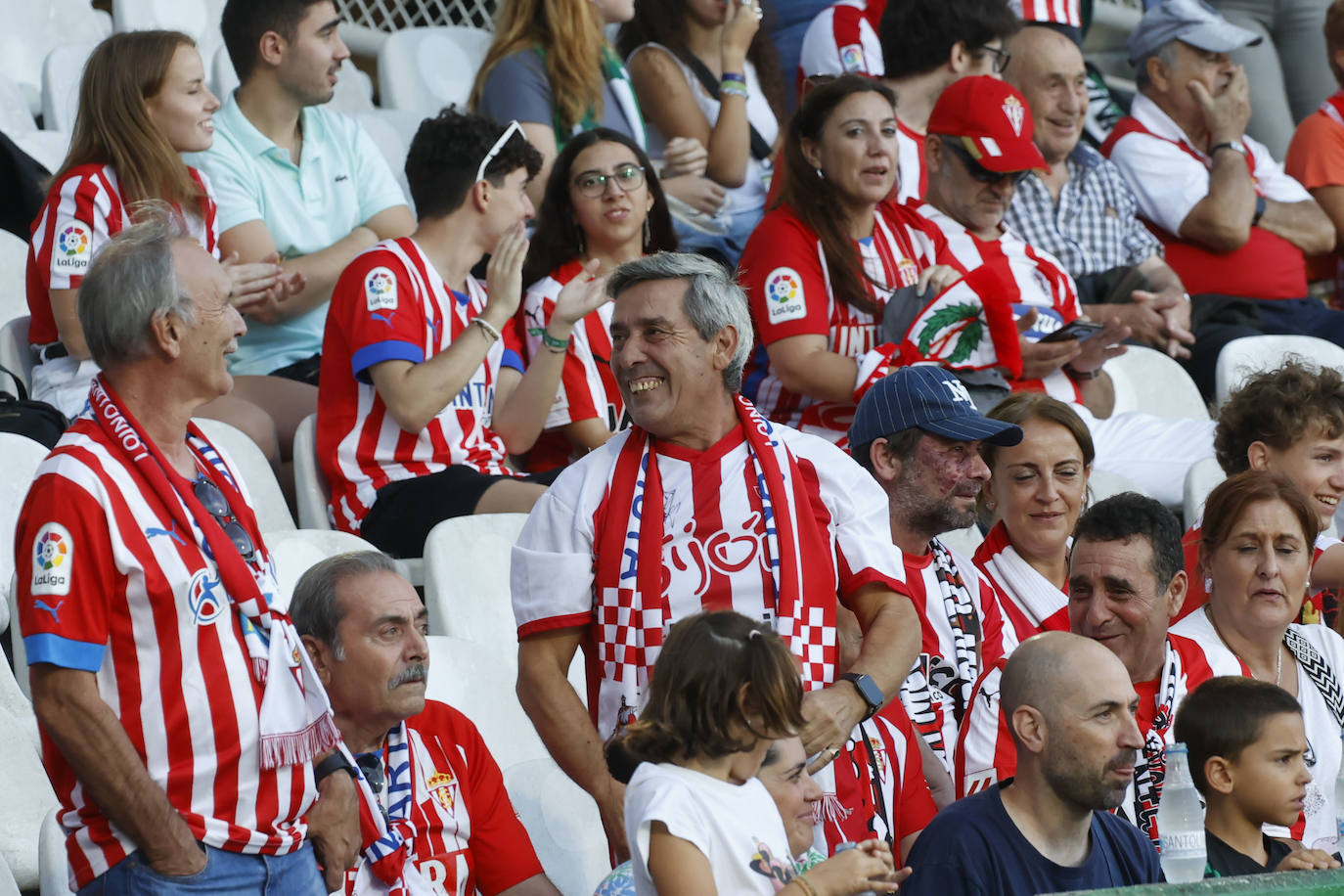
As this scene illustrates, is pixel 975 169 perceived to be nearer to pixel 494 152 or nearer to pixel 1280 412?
pixel 1280 412

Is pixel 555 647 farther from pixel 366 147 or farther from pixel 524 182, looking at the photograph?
pixel 366 147

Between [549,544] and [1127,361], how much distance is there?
3144mm

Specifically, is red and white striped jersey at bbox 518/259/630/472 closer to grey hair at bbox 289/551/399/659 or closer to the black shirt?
grey hair at bbox 289/551/399/659

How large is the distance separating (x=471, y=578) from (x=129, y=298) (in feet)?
4.56

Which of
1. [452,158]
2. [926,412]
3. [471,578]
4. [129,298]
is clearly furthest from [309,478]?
[129,298]

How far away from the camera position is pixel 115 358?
8.22ft

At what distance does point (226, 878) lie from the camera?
237 cm

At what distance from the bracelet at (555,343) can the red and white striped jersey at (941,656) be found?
1275mm

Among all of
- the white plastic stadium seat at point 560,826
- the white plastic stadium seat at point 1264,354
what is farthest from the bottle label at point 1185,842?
the white plastic stadium seat at point 1264,354

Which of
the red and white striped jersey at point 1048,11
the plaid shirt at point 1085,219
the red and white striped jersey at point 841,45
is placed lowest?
the plaid shirt at point 1085,219

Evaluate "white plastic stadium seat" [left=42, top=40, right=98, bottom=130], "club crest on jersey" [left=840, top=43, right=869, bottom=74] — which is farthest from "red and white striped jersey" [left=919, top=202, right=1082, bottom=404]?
"white plastic stadium seat" [left=42, top=40, right=98, bottom=130]

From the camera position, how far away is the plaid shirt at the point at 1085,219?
5.48m

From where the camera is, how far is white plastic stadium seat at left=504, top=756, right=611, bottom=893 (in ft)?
10.7

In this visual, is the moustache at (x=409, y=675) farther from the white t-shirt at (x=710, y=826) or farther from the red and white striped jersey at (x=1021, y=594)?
→ the red and white striped jersey at (x=1021, y=594)
